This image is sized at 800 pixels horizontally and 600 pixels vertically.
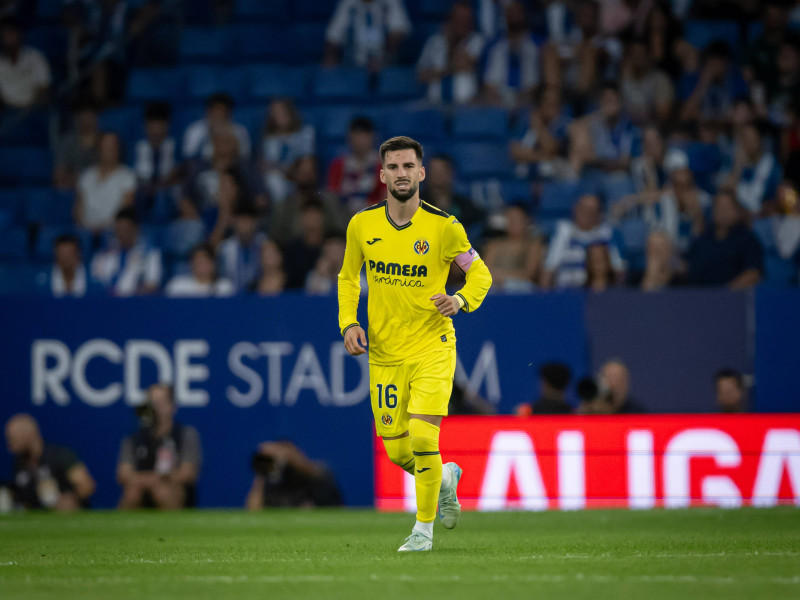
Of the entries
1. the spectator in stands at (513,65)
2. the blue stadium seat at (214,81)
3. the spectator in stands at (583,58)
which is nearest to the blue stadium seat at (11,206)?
the blue stadium seat at (214,81)

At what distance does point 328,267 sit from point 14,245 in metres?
4.15

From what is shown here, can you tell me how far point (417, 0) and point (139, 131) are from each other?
153 inches

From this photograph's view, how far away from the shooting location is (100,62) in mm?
16125

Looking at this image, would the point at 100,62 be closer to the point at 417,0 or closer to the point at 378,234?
the point at 417,0

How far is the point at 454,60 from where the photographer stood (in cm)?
1499

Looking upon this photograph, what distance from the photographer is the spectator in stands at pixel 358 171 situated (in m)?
13.5

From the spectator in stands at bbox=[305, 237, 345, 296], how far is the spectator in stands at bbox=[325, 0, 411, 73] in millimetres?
3989

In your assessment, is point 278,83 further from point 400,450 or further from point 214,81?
point 400,450

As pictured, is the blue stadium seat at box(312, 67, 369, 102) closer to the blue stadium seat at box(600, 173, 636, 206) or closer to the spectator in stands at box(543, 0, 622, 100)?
the spectator in stands at box(543, 0, 622, 100)

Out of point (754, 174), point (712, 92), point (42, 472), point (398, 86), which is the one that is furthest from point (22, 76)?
point (754, 174)

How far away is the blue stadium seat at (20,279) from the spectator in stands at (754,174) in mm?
7482

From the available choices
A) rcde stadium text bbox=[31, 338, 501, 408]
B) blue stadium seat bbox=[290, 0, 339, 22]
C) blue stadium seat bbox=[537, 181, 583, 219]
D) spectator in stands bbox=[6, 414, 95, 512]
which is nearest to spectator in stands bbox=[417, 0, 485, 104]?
blue stadium seat bbox=[290, 0, 339, 22]

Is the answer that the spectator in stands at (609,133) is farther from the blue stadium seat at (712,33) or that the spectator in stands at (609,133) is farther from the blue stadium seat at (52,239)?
the blue stadium seat at (52,239)

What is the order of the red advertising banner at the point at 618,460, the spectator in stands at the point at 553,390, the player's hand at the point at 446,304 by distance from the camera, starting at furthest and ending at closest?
the spectator in stands at the point at 553,390
the red advertising banner at the point at 618,460
the player's hand at the point at 446,304
